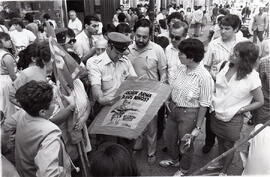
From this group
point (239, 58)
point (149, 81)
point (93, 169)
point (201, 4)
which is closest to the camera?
point (93, 169)

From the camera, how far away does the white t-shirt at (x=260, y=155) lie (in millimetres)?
1738

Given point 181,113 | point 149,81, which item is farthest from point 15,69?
point 181,113

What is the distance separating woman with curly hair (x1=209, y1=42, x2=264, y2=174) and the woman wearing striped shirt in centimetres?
16

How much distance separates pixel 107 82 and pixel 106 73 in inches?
4.0

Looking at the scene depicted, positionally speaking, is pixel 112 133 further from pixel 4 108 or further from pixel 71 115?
pixel 4 108

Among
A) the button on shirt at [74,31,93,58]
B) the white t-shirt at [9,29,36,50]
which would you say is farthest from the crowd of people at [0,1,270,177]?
the white t-shirt at [9,29,36,50]

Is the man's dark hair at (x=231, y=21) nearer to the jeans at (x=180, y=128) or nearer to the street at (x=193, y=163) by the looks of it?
the jeans at (x=180, y=128)

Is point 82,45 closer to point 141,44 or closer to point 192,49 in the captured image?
point 141,44

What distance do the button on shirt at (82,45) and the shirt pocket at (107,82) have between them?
1.79 m

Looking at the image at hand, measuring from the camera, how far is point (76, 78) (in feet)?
8.39

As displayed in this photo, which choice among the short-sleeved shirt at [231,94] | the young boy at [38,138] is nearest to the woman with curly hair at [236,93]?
the short-sleeved shirt at [231,94]

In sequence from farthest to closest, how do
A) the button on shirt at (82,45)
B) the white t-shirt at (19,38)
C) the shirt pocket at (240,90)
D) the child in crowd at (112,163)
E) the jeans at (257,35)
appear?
the jeans at (257,35)
the white t-shirt at (19,38)
the button on shirt at (82,45)
the shirt pocket at (240,90)
the child in crowd at (112,163)

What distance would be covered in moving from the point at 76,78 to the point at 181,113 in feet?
4.01

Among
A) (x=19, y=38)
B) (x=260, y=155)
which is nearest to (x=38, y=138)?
(x=260, y=155)
